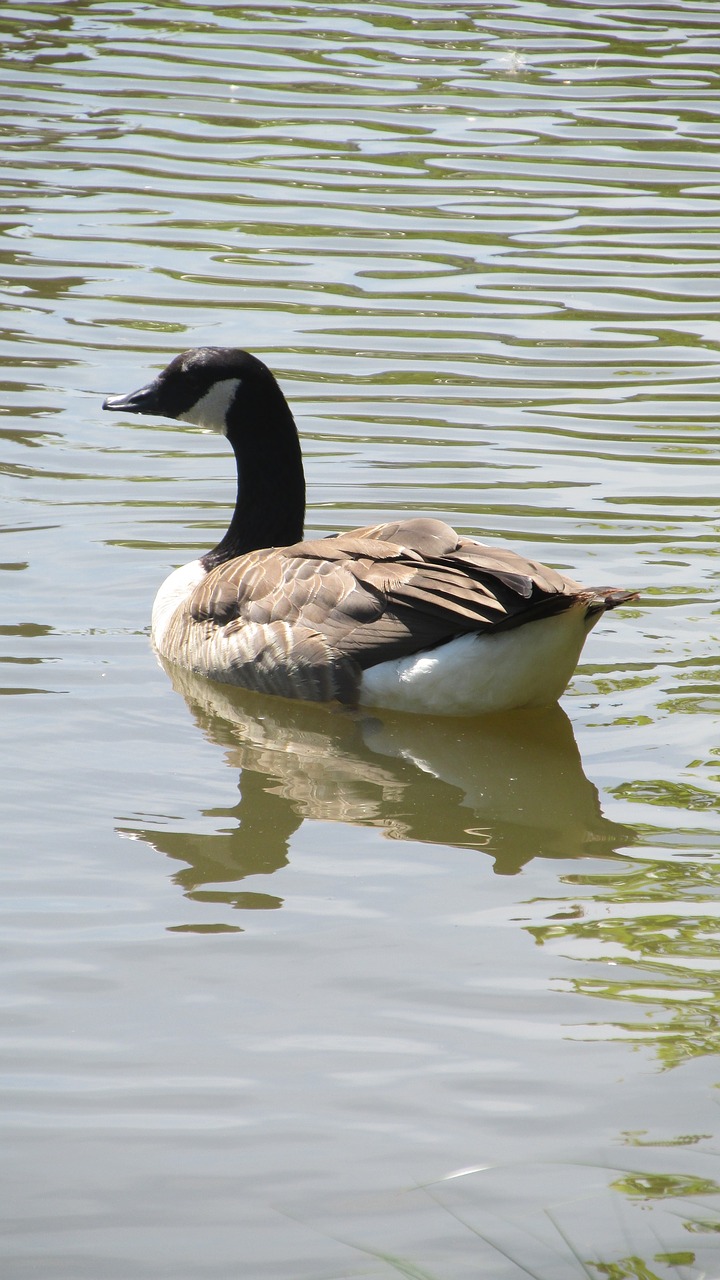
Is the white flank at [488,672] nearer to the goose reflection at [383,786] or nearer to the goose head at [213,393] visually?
the goose reflection at [383,786]

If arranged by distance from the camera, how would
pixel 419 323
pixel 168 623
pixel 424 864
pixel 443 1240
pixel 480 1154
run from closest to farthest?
pixel 443 1240, pixel 480 1154, pixel 424 864, pixel 168 623, pixel 419 323

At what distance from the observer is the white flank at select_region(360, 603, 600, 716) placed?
6031mm

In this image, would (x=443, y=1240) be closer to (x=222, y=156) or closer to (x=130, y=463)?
(x=130, y=463)

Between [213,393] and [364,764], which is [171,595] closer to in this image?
[213,393]

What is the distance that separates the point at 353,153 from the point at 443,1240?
12.0 meters

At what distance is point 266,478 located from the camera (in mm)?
7508

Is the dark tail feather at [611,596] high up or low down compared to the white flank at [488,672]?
up

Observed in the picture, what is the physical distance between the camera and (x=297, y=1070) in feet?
13.1

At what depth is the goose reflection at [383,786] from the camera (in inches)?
208

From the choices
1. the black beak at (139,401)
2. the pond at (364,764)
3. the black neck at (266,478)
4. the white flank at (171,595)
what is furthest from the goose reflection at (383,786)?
the black beak at (139,401)

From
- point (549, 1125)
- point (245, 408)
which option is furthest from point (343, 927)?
point (245, 408)

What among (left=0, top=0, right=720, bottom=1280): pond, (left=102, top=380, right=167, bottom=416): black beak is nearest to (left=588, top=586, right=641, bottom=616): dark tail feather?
(left=0, top=0, right=720, bottom=1280): pond

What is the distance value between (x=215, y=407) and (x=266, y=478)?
0.43 meters

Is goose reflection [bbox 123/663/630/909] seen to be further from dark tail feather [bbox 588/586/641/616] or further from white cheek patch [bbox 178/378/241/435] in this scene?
white cheek patch [bbox 178/378/241/435]
